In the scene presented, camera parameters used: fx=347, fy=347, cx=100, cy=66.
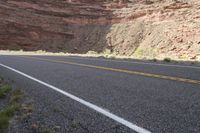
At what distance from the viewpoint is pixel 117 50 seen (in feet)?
Result: 126

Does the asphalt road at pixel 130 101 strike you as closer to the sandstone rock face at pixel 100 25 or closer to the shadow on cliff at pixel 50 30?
the sandstone rock face at pixel 100 25

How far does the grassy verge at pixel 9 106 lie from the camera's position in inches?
188

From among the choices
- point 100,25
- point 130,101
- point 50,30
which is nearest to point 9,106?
point 130,101

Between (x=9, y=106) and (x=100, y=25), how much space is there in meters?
38.8

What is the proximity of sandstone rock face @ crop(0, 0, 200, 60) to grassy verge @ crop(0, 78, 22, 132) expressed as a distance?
24.5 m

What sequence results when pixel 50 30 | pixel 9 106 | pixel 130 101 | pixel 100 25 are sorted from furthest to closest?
pixel 50 30, pixel 100 25, pixel 9 106, pixel 130 101

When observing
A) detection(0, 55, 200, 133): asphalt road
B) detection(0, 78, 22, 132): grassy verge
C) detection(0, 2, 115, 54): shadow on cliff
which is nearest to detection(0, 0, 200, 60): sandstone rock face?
detection(0, 2, 115, 54): shadow on cliff

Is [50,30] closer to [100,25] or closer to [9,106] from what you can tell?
[100,25]

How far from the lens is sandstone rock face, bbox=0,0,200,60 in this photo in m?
33.8

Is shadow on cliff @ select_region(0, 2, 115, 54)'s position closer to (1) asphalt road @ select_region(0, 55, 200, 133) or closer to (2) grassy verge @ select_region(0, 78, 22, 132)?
(1) asphalt road @ select_region(0, 55, 200, 133)

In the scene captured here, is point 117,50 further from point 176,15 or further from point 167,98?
point 167,98

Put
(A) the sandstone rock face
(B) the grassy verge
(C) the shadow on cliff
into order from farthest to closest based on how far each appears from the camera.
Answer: (C) the shadow on cliff < (A) the sandstone rock face < (B) the grassy verge

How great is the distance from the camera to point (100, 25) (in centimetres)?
4441

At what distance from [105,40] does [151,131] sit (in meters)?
37.0
